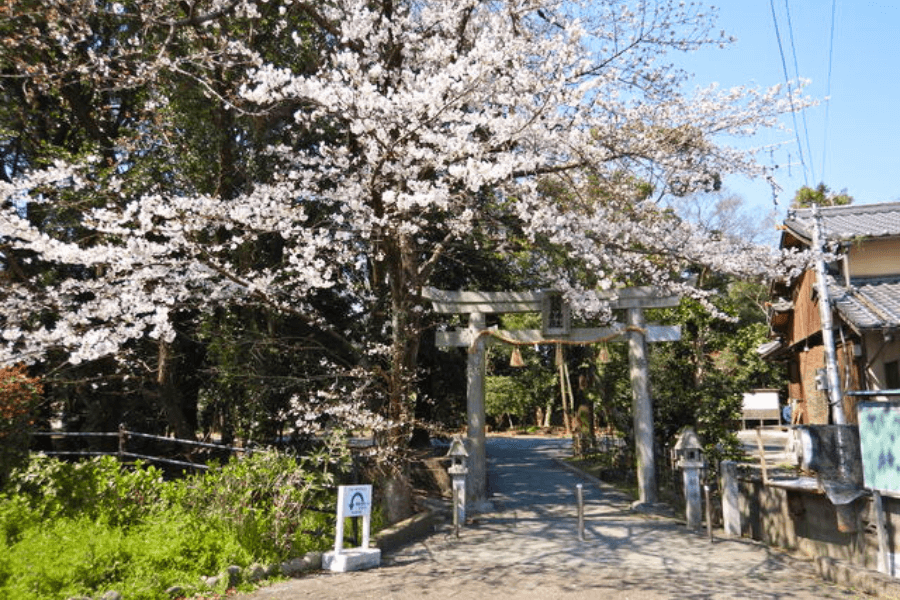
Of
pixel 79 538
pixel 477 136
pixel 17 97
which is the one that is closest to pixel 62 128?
pixel 17 97

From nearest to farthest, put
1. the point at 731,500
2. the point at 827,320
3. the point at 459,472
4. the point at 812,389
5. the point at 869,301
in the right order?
the point at 731,500 → the point at 459,472 → the point at 827,320 → the point at 869,301 → the point at 812,389

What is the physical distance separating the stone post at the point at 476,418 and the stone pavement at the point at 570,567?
1.96 ft

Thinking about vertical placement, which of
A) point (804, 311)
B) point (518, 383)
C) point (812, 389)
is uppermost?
point (804, 311)

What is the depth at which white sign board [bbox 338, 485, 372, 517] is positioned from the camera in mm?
7715

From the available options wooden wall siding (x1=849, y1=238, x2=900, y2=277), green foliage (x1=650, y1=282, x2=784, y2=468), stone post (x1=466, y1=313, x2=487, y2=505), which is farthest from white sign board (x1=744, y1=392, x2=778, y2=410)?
stone post (x1=466, y1=313, x2=487, y2=505)

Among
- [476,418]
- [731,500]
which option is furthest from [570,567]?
[476,418]

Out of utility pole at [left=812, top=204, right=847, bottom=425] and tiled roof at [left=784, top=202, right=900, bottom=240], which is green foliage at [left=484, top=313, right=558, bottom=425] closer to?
tiled roof at [left=784, top=202, right=900, bottom=240]

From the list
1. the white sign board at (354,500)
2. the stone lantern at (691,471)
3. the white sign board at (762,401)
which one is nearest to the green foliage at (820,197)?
the white sign board at (762,401)

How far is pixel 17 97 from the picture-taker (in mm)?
12656

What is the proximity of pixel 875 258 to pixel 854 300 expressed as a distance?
6.95ft

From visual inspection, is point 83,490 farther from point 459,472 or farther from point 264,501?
point 459,472

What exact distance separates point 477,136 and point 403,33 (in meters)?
2.00

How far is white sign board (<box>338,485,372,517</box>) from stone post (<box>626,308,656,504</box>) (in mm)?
6726

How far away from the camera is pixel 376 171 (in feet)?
27.3
